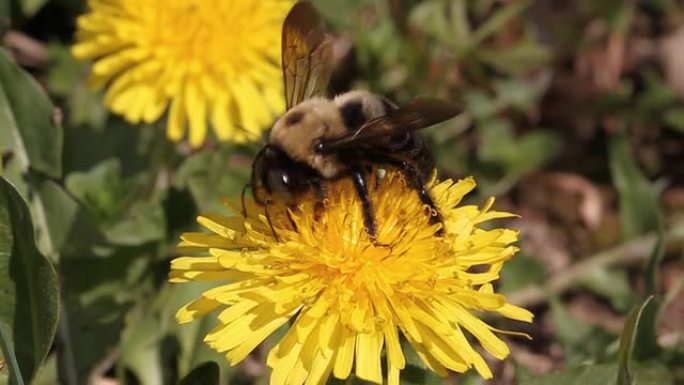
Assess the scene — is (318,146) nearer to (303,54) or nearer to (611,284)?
(303,54)

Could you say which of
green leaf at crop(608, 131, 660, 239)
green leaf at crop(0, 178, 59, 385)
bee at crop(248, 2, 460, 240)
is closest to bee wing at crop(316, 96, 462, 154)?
bee at crop(248, 2, 460, 240)

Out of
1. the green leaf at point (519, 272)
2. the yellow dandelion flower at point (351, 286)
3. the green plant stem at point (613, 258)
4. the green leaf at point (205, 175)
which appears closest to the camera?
the yellow dandelion flower at point (351, 286)

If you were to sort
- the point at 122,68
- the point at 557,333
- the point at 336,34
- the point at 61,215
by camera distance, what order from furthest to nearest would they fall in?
the point at 336,34 → the point at 557,333 → the point at 122,68 → the point at 61,215

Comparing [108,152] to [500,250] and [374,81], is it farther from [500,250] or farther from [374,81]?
[500,250]

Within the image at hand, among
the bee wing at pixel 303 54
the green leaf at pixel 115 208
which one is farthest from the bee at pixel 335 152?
the green leaf at pixel 115 208

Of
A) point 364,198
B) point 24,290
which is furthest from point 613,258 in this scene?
point 24,290

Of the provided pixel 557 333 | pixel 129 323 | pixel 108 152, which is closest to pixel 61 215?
pixel 129 323

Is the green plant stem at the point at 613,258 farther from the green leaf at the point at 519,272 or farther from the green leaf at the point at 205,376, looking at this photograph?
the green leaf at the point at 205,376
